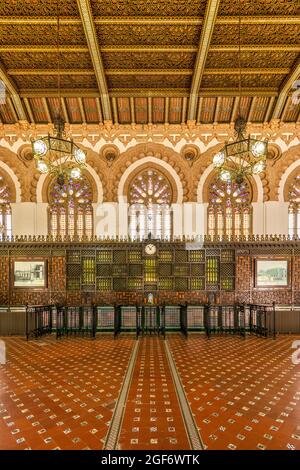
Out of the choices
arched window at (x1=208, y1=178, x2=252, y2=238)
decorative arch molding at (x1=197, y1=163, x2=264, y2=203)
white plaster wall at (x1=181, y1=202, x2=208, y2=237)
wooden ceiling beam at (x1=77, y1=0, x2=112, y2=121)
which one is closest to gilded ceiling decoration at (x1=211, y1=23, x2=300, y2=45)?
wooden ceiling beam at (x1=77, y1=0, x2=112, y2=121)

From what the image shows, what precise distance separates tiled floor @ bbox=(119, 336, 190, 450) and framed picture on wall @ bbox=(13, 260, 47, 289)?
219 inches

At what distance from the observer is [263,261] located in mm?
10391

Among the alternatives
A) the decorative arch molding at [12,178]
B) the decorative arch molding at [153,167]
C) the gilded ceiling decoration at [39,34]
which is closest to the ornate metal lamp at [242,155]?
the decorative arch molding at [153,167]

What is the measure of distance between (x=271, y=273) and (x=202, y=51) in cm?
805

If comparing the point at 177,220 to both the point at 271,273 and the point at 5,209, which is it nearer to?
the point at 271,273

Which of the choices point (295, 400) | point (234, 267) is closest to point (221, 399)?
point (295, 400)

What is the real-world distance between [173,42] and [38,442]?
1014 centimetres

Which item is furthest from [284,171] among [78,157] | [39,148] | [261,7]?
[39,148]

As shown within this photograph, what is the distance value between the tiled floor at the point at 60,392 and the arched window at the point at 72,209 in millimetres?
4849

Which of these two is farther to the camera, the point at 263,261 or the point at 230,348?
the point at 263,261

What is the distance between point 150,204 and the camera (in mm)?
11375

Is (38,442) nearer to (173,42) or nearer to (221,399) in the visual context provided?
(221,399)

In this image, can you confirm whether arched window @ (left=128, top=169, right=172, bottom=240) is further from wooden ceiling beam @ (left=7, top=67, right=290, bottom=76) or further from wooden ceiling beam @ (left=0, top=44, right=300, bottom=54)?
wooden ceiling beam @ (left=0, top=44, right=300, bottom=54)

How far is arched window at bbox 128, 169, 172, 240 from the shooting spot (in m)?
11.3
